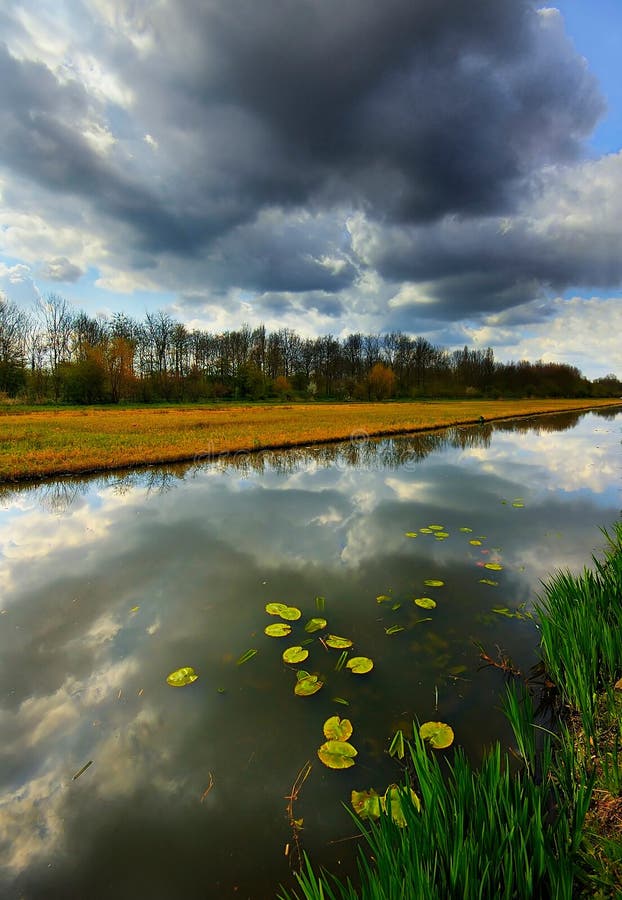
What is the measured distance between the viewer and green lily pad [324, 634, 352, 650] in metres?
4.05

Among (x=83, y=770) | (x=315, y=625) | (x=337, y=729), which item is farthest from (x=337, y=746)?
(x=83, y=770)

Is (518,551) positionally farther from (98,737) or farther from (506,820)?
(98,737)

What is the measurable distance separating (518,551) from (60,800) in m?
6.73

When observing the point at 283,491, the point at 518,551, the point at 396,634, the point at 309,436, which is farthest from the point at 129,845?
the point at 309,436

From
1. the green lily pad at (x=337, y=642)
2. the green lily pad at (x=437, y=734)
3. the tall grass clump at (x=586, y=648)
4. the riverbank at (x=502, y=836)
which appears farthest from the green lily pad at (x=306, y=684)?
the tall grass clump at (x=586, y=648)

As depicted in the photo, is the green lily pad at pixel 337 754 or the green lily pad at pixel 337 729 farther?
the green lily pad at pixel 337 729

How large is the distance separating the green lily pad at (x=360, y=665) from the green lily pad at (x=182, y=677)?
1.49 m

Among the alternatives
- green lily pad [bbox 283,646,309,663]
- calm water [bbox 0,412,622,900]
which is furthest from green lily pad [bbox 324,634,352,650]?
green lily pad [bbox 283,646,309,663]

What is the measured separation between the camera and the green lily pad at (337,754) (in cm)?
270

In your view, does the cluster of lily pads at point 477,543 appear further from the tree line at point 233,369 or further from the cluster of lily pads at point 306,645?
the tree line at point 233,369

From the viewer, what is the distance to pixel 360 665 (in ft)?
12.3

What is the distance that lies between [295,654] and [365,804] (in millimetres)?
1617

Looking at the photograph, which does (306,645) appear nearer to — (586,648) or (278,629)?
(278,629)

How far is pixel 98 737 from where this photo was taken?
9.97ft
